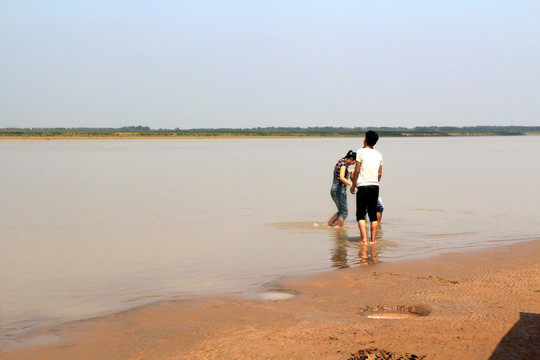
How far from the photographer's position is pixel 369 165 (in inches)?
354

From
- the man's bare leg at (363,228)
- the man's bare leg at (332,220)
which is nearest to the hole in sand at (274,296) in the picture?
the man's bare leg at (363,228)

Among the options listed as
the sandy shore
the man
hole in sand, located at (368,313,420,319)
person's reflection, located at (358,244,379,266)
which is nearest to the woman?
the man

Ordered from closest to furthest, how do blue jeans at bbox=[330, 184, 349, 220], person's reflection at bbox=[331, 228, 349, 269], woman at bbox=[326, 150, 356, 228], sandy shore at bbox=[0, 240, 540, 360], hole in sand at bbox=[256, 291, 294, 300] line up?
sandy shore at bbox=[0, 240, 540, 360], hole in sand at bbox=[256, 291, 294, 300], person's reflection at bbox=[331, 228, 349, 269], woman at bbox=[326, 150, 356, 228], blue jeans at bbox=[330, 184, 349, 220]

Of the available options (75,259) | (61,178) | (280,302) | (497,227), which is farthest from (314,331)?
(61,178)

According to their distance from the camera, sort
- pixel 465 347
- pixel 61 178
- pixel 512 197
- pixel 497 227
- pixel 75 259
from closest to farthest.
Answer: pixel 465 347 → pixel 75 259 → pixel 497 227 → pixel 512 197 → pixel 61 178

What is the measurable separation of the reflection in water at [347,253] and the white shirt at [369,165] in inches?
41.1

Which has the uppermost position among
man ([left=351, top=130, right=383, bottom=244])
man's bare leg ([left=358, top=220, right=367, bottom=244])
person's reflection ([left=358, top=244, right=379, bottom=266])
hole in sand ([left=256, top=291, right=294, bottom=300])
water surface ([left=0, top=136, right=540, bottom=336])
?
man ([left=351, top=130, right=383, bottom=244])

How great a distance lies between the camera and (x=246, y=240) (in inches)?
398

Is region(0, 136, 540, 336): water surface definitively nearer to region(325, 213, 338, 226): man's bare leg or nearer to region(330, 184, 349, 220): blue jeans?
region(325, 213, 338, 226): man's bare leg

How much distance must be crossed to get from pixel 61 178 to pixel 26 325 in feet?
55.0

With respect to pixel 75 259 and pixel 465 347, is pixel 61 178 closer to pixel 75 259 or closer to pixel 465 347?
pixel 75 259

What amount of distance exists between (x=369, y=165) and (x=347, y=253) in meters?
1.41

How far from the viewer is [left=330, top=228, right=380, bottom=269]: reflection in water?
8.16 meters

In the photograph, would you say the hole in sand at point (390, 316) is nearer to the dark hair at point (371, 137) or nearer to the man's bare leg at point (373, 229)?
the man's bare leg at point (373, 229)
